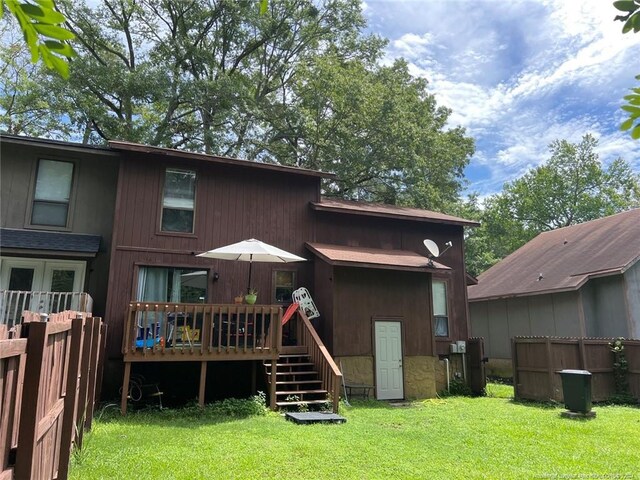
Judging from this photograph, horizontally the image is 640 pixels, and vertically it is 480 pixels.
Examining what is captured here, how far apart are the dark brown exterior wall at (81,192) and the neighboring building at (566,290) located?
13.9 meters

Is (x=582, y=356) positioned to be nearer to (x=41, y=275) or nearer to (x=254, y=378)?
(x=254, y=378)

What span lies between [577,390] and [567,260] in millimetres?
9188

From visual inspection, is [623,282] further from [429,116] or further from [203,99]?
[203,99]

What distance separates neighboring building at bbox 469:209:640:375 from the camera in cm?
1424

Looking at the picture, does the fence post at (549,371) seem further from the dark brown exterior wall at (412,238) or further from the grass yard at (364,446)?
the dark brown exterior wall at (412,238)

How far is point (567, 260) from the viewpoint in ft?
55.7

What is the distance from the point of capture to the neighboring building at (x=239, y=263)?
10914 mm

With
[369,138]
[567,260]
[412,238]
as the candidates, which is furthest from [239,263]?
[567,260]

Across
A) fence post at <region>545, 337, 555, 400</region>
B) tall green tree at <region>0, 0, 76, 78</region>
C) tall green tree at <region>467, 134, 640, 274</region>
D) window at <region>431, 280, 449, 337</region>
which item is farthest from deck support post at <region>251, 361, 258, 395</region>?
tall green tree at <region>467, 134, 640, 274</region>

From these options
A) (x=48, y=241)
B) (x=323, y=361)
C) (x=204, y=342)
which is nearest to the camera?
(x=204, y=342)

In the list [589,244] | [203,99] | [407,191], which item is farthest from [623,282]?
[203,99]

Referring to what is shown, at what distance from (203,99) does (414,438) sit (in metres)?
17.2

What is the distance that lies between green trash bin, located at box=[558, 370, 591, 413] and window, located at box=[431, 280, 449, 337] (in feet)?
15.6

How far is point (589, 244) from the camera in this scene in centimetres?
1723
